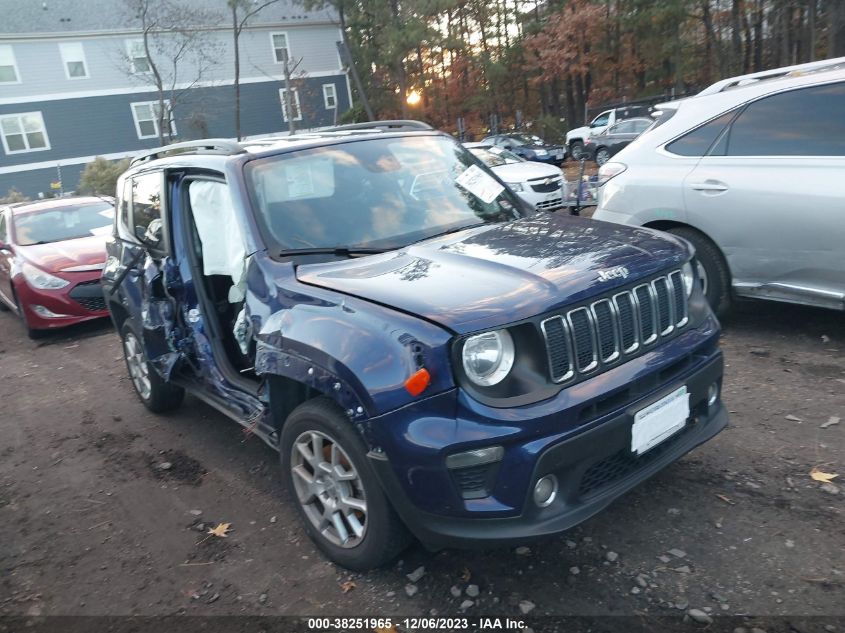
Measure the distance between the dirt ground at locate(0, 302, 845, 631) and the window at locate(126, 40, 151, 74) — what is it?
1260 inches

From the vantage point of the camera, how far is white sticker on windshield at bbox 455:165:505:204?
398 cm

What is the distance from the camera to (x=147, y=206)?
15.2 ft

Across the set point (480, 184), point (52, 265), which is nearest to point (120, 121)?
point (52, 265)

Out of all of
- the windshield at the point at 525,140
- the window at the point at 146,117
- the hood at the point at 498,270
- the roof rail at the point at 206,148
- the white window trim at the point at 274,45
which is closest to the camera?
the hood at the point at 498,270

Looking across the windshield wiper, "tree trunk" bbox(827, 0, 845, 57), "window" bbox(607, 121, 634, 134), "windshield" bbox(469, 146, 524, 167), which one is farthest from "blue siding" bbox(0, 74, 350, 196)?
the windshield wiper

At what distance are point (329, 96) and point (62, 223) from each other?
1248 inches

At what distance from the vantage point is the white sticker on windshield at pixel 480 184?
3982 mm

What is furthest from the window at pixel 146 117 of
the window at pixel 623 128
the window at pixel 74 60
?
the window at pixel 623 128

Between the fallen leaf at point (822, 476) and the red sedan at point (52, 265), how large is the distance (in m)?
7.40

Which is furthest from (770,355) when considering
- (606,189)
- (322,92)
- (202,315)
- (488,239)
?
(322,92)

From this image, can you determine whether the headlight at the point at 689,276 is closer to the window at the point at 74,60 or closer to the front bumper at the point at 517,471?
the front bumper at the point at 517,471

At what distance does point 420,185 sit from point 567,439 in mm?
1863

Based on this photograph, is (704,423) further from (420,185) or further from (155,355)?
(155,355)

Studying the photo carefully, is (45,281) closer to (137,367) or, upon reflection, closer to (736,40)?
(137,367)
